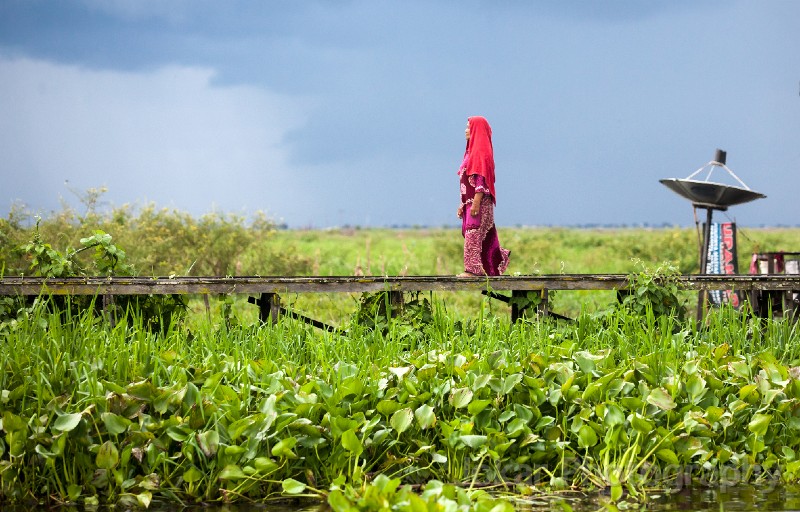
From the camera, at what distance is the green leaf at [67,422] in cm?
490

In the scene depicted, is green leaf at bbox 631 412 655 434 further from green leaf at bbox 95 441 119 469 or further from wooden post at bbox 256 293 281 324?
wooden post at bbox 256 293 281 324

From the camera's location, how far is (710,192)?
11.3 meters

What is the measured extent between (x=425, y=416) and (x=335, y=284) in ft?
9.13

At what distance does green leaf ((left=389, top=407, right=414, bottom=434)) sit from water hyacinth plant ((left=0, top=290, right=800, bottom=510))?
0.04ft

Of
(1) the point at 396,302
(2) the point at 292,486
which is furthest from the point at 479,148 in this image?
(2) the point at 292,486

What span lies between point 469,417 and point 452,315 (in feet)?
5.79

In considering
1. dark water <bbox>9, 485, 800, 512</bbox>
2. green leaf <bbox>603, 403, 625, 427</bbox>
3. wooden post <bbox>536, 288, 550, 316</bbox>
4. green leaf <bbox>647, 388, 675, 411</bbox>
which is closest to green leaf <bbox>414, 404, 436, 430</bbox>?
dark water <bbox>9, 485, 800, 512</bbox>

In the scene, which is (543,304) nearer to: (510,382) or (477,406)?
(510,382)

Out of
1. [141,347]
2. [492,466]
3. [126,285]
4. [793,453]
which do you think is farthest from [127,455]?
[793,453]

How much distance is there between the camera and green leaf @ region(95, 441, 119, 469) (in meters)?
4.95

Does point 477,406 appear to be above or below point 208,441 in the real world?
above

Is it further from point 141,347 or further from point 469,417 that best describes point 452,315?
point 141,347

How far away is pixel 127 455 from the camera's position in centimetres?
505

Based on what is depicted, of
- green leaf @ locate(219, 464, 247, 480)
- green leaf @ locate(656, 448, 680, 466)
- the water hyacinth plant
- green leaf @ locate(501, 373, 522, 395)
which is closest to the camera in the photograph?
green leaf @ locate(219, 464, 247, 480)
